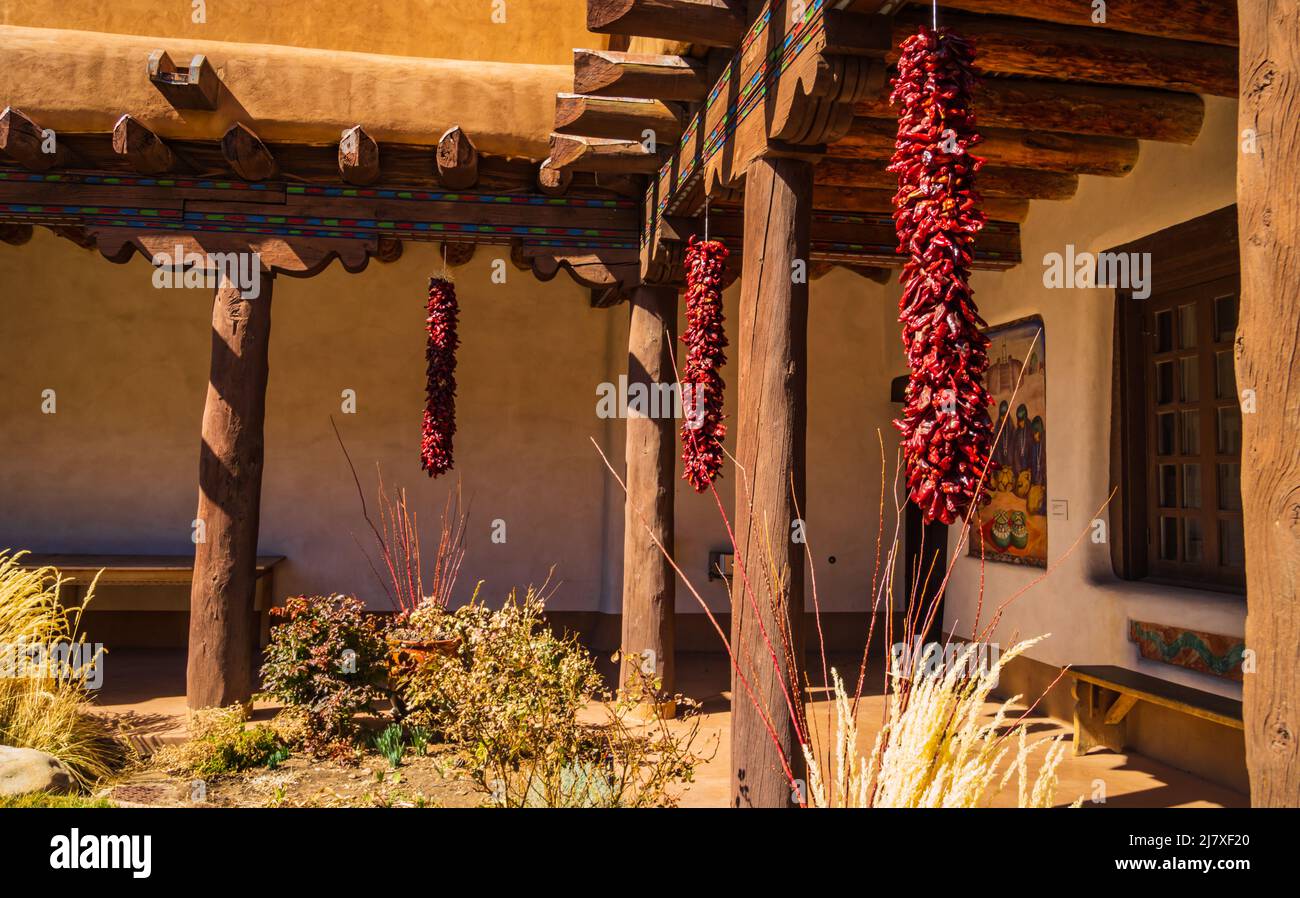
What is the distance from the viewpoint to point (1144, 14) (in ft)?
13.1

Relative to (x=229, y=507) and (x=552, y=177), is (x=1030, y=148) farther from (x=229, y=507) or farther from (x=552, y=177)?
(x=229, y=507)

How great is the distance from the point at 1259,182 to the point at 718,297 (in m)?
3.40

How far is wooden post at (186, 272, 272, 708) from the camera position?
614cm

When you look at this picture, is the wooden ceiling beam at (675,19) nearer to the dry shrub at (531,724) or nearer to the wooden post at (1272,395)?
the wooden post at (1272,395)

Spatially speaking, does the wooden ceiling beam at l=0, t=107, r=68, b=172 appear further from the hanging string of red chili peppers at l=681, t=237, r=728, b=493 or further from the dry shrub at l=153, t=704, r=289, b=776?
the hanging string of red chili peppers at l=681, t=237, r=728, b=493

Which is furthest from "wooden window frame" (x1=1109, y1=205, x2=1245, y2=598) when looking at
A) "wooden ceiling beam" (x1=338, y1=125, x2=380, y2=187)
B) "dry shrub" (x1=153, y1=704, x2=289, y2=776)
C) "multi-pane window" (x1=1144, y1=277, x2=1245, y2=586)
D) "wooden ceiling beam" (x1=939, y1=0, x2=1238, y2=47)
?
"dry shrub" (x1=153, y1=704, x2=289, y2=776)

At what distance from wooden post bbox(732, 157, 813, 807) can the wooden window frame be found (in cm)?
278

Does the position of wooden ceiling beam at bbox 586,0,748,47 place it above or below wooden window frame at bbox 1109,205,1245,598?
above

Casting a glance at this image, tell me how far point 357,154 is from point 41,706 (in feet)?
12.0

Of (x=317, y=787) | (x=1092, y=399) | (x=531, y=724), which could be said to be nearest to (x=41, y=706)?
(x=317, y=787)

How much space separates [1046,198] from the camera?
652 centimetres

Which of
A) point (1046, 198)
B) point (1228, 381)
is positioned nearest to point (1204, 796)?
point (1228, 381)
